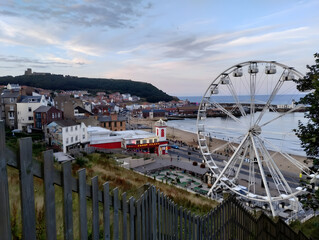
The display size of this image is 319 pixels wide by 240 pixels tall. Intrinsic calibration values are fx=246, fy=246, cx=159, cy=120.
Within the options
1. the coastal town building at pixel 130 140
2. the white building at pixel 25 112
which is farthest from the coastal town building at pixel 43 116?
the coastal town building at pixel 130 140

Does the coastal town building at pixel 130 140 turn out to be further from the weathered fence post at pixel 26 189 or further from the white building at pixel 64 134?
the weathered fence post at pixel 26 189

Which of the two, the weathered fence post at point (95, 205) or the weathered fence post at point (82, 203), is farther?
the weathered fence post at point (95, 205)

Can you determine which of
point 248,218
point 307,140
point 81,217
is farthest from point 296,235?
point 81,217

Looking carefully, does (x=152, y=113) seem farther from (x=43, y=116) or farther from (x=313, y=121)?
(x=313, y=121)

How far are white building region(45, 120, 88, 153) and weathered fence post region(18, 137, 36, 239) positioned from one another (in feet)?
107

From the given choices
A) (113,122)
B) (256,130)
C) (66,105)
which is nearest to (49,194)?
(256,130)

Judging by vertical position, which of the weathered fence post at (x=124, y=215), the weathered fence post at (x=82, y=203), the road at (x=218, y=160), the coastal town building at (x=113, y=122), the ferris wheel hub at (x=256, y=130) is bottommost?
the road at (x=218, y=160)

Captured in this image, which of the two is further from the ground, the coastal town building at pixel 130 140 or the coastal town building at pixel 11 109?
the coastal town building at pixel 11 109

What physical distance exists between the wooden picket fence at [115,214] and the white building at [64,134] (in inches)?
1197

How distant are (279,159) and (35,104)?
47.6 m

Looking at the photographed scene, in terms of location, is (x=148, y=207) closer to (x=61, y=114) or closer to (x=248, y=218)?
(x=248, y=218)

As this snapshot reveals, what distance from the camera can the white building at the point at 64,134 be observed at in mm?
32188

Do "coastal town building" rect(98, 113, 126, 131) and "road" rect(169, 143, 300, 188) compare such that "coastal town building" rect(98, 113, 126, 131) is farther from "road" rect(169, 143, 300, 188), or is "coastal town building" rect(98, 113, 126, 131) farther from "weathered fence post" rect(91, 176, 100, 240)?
"weathered fence post" rect(91, 176, 100, 240)

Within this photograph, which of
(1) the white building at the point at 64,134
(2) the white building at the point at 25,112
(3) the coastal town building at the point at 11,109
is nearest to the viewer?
(1) the white building at the point at 64,134
